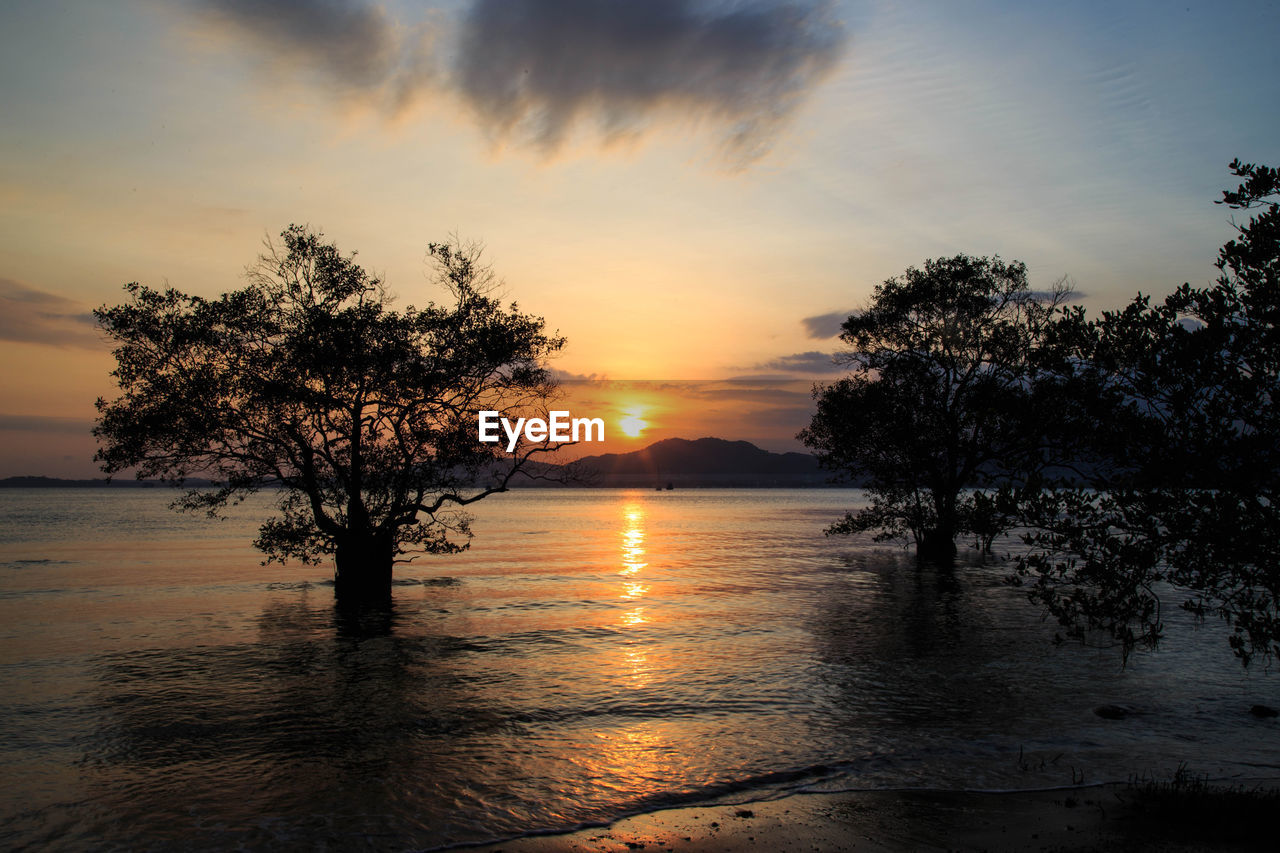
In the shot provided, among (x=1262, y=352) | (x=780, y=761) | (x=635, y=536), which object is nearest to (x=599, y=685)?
(x=780, y=761)

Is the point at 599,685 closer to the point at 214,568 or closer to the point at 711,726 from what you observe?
the point at 711,726

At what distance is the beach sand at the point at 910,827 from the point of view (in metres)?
10.5

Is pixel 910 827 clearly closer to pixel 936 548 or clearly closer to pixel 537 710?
pixel 537 710

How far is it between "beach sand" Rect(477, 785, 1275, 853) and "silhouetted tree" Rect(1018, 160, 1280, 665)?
9.35ft

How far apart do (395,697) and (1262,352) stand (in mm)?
20299

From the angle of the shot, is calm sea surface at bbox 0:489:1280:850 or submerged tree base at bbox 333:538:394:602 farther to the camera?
submerged tree base at bbox 333:538:394:602

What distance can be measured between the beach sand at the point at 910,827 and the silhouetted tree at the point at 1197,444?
2.85 metres

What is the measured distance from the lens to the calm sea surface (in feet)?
43.2

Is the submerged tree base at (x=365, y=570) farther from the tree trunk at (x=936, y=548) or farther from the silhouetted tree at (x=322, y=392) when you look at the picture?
the tree trunk at (x=936, y=548)

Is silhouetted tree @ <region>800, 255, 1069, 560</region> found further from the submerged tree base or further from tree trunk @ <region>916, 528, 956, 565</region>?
the submerged tree base

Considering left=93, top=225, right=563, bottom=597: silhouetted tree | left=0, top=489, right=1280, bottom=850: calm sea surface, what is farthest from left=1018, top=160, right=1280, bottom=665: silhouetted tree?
left=93, top=225, right=563, bottom=597: silhouetted tree

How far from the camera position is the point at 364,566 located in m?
36.2

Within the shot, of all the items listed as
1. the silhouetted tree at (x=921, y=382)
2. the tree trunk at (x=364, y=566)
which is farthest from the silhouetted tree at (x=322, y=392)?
the silhouetted tree at (x=921, y=382)

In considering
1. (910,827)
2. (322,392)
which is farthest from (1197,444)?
(322,392)
